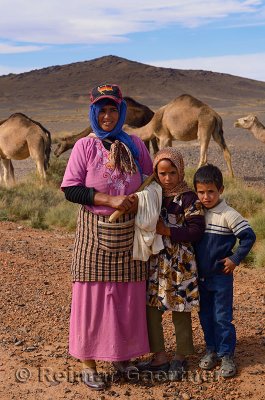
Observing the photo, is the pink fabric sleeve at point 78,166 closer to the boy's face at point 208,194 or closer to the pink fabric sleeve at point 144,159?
the pink fabric sleeve at point 144,159

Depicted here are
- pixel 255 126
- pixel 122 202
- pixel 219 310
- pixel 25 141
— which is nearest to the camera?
pixel 122 202

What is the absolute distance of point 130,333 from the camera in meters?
4.89

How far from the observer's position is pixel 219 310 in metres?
4.93

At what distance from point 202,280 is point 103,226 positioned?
0.83m

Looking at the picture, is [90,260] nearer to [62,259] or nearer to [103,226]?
[103,226]

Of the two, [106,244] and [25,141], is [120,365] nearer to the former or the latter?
[106,244]

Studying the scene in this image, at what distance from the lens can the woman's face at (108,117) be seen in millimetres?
4727

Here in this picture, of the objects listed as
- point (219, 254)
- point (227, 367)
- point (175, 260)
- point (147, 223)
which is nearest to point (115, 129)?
point (147, 223)

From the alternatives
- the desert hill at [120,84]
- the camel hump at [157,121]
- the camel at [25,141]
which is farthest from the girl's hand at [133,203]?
the desert hill at [120,84]

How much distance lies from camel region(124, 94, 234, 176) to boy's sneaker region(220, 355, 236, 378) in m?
11.8

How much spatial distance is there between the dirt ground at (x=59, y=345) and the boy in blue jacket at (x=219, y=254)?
0.21 metres

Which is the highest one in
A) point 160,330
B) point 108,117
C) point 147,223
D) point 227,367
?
point 108,117

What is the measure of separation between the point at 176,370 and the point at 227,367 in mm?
359

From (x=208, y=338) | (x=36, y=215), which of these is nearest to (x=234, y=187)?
(x=36, y=215)
